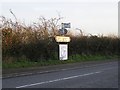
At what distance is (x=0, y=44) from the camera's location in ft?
79.2

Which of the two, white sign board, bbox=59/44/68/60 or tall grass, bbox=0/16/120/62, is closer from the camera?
tall grass, bbox=0/16/120/62

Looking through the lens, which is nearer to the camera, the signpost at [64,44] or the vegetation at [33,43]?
A: the vegetation at [33,43]

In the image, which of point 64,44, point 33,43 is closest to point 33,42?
point 33,43

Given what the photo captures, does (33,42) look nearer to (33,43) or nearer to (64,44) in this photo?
(33,43)

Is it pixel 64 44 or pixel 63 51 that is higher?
pixel 64 44

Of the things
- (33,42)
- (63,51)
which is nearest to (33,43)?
(33,42)

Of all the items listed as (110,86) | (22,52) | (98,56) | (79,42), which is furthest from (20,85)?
(98,56)

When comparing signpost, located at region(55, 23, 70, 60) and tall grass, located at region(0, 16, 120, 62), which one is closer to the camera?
tall grass, located at region(0, 16, 120, 62)

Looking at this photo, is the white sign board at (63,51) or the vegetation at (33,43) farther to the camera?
the white sign board at (63,51)

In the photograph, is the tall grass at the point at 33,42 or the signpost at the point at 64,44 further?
the signpost at the point at 64,44

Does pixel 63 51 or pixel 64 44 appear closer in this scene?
pixel 63 51

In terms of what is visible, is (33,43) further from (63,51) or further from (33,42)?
(63,51)

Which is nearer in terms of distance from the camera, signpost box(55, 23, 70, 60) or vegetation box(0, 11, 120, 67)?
vegetation box(0, 11, 120, 67)

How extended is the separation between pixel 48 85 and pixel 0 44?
11686 millimetres
